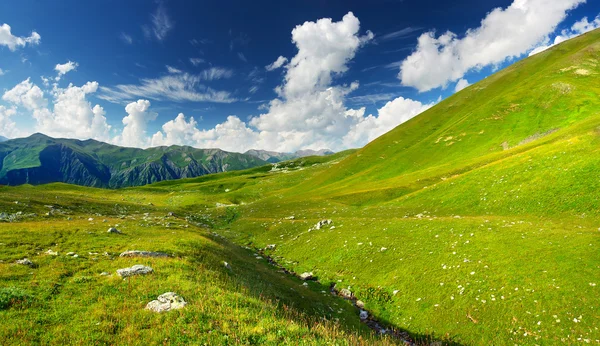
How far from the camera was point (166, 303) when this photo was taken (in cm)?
1230

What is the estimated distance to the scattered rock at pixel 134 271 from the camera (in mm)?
15570

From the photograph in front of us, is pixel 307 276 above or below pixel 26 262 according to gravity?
A: below

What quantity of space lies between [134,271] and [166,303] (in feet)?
17.8

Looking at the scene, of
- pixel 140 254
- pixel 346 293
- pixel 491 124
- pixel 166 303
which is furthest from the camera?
pixel 491 124

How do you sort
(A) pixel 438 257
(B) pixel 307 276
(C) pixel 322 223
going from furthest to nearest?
(C) pixel 322 223 → (B) pixel 307 276 → (A) pixel 438 257


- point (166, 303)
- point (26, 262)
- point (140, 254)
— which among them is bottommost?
point (166, 303)

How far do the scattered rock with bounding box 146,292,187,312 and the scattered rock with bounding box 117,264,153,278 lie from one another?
173 inches

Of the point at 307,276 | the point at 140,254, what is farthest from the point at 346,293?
the point at 140,254

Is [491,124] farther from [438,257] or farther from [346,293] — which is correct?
[346,293]

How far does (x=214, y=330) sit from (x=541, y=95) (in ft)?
478

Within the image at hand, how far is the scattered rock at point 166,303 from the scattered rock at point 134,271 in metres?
4.40

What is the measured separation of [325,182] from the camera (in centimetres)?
11875

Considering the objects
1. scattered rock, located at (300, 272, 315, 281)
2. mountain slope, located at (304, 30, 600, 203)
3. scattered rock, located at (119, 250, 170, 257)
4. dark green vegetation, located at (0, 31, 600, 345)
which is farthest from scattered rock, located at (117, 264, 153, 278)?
mountain slope, located at (304, 30, 600, 203)

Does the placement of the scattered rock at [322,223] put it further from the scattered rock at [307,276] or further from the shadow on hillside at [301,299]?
the shadow on hillside at [301,299]
